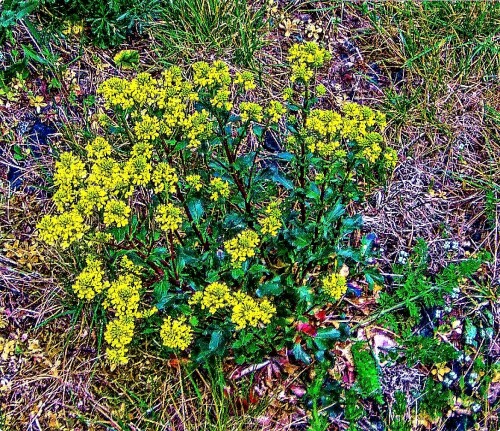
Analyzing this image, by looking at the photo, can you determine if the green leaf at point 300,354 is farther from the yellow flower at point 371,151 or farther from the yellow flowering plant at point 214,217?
the yellow flower at point 371,151

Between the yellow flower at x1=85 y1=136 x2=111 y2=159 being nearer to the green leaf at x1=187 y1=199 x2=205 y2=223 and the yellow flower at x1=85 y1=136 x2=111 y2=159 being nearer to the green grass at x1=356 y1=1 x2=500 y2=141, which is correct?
the green leaf at x1=187 y1=199 x2=205 y2=223

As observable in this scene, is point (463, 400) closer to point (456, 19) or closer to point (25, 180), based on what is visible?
point (456, 19)

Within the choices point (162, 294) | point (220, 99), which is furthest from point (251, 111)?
point (162, 294)

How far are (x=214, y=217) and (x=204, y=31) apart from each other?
5.84 feet

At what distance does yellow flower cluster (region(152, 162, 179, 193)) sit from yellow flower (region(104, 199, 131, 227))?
163mm

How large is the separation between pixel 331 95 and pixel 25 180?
6.89ft

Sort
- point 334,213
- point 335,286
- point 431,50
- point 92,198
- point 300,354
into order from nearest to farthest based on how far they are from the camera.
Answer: point 92,198
point 335,286
point 334,213
point 300,354
point 431,50

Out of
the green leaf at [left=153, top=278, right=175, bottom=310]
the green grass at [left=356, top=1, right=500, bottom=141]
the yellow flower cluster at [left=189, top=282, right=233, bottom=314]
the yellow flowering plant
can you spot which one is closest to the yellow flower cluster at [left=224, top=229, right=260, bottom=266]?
the yellow flowering plant

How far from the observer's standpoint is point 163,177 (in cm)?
229

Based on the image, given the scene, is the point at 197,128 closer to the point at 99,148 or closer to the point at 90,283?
the point at 99,148

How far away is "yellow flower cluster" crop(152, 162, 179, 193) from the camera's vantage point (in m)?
2.28

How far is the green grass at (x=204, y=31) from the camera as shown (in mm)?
4016

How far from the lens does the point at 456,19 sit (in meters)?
4.10


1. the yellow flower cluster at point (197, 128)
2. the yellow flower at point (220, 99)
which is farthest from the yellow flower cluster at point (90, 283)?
the yellow flower at point (220, 99)
